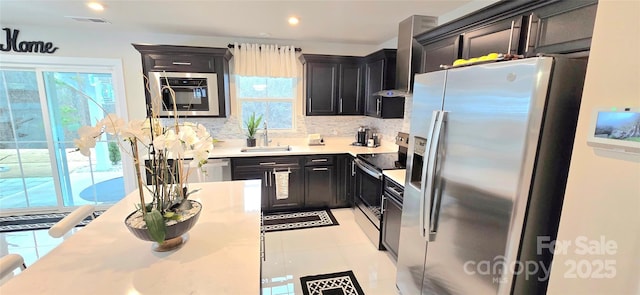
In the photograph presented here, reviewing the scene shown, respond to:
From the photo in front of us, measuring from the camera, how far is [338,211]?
3672mm

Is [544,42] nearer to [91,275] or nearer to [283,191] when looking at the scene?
[91,275]

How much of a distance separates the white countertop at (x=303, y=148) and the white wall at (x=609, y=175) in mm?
2489

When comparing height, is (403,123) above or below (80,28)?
below

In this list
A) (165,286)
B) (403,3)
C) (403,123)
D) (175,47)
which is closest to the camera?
(165,286)

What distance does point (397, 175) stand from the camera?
2.35 m

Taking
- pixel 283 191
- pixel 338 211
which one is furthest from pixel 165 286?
pixel 338 211

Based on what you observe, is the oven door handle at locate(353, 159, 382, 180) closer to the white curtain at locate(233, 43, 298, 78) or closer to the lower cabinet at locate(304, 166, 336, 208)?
the lower cabinet at locate(304, 166, 336, 208)

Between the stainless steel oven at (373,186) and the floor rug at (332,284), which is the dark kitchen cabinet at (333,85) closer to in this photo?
the stainless steel oven at (373,186)

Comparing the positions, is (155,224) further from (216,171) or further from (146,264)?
(216,171)

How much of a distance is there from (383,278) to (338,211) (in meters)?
1.42

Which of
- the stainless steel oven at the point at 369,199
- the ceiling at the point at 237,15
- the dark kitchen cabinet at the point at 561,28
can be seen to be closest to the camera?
the dark kitchen cabinet at the point at 561,28

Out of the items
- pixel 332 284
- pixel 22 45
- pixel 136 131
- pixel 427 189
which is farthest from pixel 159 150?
pixel 22 45

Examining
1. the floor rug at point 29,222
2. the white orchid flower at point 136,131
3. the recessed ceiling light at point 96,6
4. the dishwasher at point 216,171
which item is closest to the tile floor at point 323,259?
the dishwasher at point 216,171

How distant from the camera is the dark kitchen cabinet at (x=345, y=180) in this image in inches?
140
